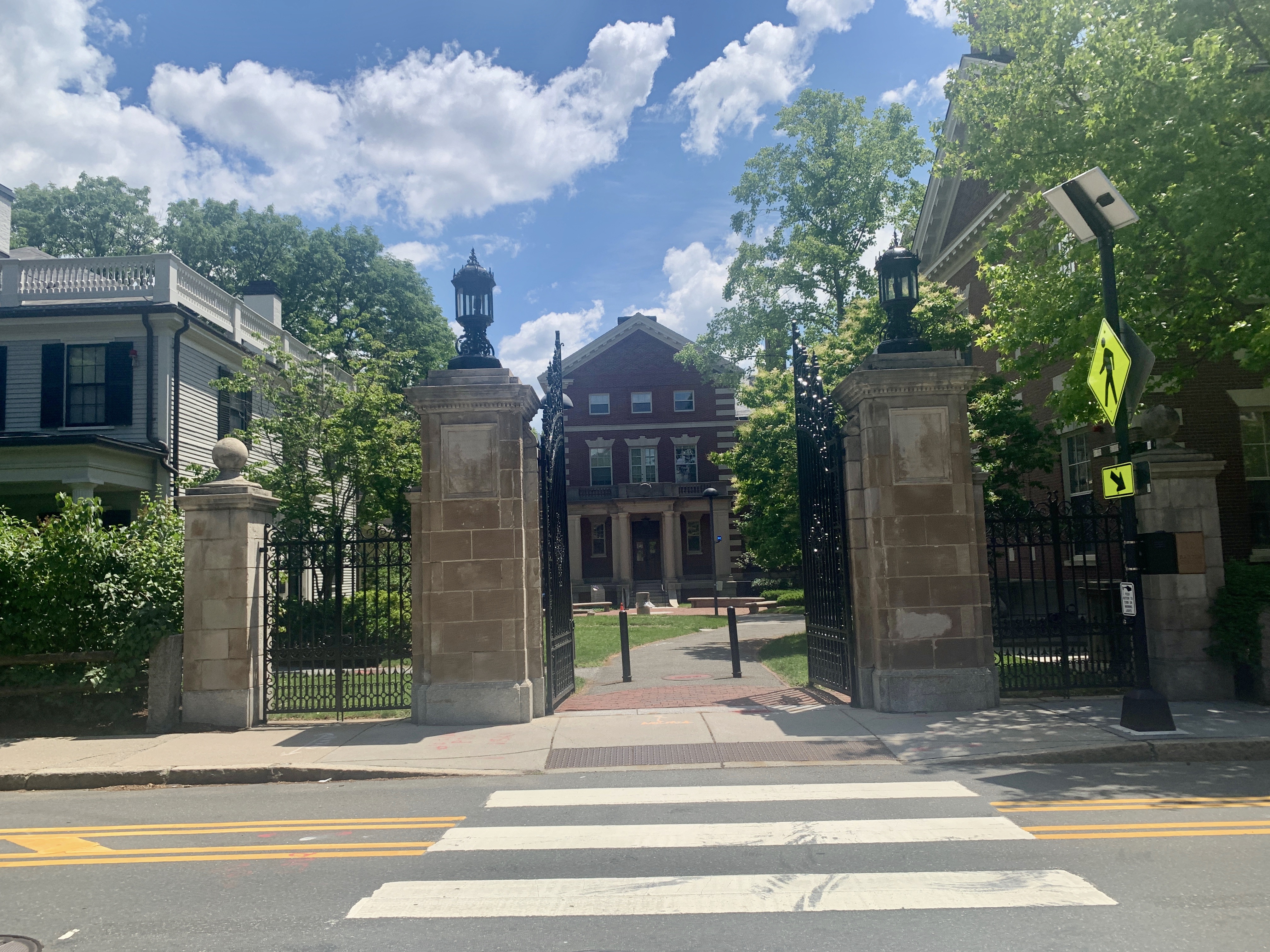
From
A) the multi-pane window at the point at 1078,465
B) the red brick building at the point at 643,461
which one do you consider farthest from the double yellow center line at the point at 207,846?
the red brick building at the point at 643,461

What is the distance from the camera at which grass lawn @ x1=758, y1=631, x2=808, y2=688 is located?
1432 centimetres

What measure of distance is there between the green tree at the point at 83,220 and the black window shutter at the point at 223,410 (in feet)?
63.9

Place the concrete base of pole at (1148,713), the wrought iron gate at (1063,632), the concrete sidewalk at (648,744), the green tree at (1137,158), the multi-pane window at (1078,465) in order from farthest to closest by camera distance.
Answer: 1. the multi-pane window at (1078,465)
2. the wrought iron gate at (1063,632)
3. the green tree at (1137,158)
4. the concrete base of pole at (1148,713)
5. the concrete sidewalk at (648,744)

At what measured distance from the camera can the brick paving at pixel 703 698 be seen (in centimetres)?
1134

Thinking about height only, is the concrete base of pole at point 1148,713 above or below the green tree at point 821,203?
below

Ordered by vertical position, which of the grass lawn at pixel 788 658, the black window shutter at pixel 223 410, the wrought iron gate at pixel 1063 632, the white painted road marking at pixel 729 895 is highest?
the black window shutter at pixel 223 410

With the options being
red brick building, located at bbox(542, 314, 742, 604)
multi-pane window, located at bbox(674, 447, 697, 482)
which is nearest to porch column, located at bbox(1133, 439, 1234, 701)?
red brick building, located at bbox(542, 314, 742, 604)

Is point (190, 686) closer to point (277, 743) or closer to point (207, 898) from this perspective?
point (277, 743)

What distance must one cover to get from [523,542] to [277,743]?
11.1ft

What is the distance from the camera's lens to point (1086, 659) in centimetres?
1129

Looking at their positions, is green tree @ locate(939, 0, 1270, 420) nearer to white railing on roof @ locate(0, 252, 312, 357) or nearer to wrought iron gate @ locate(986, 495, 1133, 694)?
wrought iron gate @ locate(986, 495, 1133, 694)

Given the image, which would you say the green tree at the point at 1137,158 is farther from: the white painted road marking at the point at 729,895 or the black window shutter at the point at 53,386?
the black window shutter at the point at 53,386

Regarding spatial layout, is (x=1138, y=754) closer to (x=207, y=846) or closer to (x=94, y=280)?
(x=207, y=846)

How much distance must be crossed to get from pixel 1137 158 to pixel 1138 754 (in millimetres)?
7594
